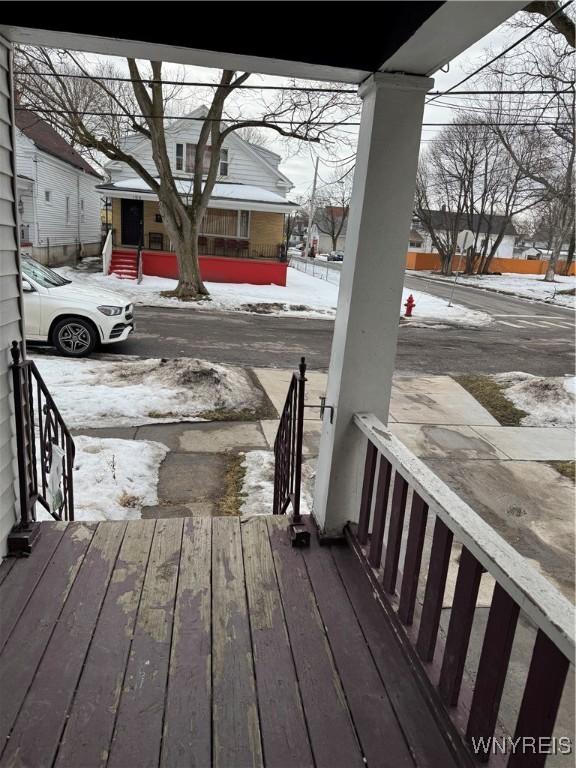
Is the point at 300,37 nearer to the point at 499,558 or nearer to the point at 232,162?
the point at 499,558

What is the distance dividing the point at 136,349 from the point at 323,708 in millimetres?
7962

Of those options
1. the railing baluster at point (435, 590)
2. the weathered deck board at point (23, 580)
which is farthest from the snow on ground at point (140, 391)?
the railing baluster at point (435, 590)

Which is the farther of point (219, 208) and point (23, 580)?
point (219, 208)

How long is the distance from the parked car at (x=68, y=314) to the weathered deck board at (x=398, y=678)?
650 centimetres

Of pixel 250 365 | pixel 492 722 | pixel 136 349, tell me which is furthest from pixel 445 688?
pixel 136 349

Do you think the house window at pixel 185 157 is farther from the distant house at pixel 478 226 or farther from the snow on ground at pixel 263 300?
the distant house at pixel 478 226

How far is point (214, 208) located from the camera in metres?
20.1

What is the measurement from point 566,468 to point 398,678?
4126 millimetres

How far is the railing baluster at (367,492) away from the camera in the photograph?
247 centimetres

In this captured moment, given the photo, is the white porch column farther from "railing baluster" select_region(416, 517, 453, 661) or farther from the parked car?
the parked car

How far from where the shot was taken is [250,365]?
28.3ft

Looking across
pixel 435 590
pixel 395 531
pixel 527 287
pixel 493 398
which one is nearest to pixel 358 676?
pixel 435 590

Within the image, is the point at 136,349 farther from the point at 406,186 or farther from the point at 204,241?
the point at 204,241

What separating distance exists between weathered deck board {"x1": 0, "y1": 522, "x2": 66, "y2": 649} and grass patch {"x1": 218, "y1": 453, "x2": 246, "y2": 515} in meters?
1.50
